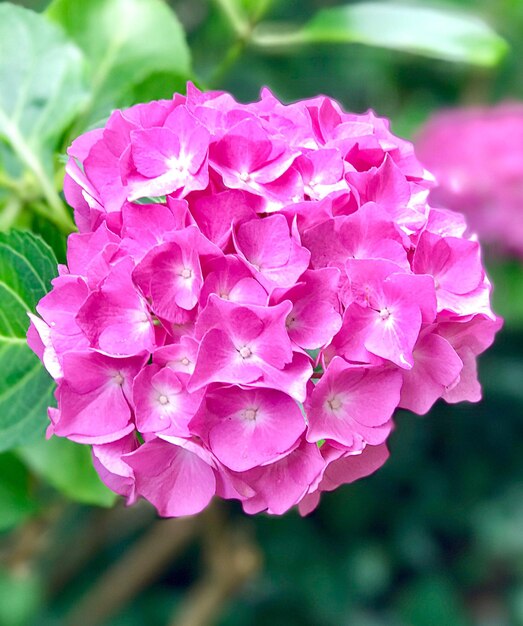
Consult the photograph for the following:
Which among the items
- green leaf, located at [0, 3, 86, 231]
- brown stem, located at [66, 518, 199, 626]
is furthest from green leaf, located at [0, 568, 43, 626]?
green leaf, located at [0, 3, 86, 231]

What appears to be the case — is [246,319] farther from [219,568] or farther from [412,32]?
[219,568]

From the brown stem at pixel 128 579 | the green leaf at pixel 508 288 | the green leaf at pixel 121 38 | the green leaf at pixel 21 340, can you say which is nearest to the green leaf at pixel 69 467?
the green leaf at pixel 21 340

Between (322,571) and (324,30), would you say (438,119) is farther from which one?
(322,571)

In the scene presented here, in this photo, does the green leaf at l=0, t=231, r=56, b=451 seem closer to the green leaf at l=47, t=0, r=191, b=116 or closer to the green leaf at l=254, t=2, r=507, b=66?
the green leaf at l=47, t=0, r=191, b=116

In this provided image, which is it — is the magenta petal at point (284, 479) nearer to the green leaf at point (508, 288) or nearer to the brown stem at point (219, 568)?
the brown stem at point (219, 568)

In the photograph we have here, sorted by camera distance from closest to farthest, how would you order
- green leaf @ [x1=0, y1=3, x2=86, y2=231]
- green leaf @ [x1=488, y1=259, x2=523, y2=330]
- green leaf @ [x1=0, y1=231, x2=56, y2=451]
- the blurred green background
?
green leaf @ [x1=0, y1=231, x2=56, y2=451], green leaf @ [x1=0, y1=3, x2=86, y2=231], green leaf @ [x1=488, y1=259, x2=523, y2=330], the blurred green background

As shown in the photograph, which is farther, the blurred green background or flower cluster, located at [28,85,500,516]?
the blurred green background
